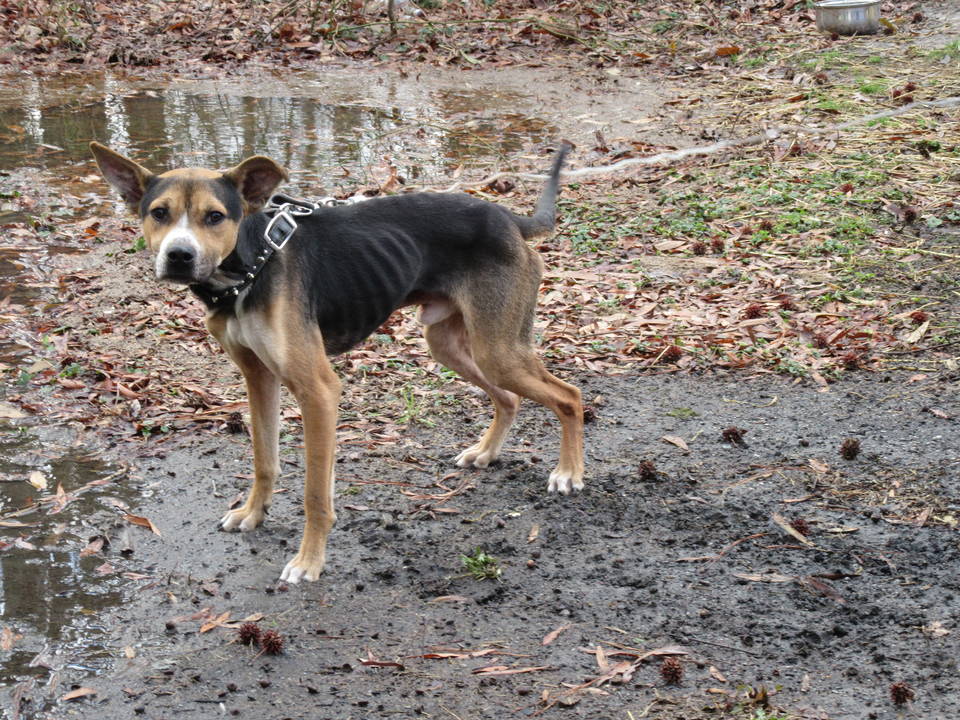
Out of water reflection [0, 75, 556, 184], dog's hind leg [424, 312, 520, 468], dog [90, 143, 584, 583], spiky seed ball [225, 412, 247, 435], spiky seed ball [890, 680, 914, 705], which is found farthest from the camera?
water reflection [0, 75, 556, 184]

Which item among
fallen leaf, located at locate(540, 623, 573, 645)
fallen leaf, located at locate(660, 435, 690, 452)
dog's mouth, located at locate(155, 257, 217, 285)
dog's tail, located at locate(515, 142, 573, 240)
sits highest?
dog's mouth, located at locate(155, 257, 217, 285)

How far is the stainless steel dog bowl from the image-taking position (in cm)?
1328

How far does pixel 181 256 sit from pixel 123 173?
0.61 metres

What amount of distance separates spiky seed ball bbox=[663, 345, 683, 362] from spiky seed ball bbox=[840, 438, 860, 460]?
153 cm

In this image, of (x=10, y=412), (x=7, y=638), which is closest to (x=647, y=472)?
(x=7, y=638)

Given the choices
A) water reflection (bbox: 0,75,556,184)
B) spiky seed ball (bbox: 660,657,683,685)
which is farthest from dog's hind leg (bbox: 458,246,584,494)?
Answer: water reflection (bbox: 0,75,556,184)

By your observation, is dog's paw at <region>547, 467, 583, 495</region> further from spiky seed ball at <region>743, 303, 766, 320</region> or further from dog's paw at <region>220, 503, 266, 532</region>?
spiky seed ball at <region>743, 303, 766, 320</region>

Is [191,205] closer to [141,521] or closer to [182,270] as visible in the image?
[182,270]

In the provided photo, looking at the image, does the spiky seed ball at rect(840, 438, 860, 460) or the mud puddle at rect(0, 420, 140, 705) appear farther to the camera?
the spiky seed ball at rect(840, 438, 860, 460)

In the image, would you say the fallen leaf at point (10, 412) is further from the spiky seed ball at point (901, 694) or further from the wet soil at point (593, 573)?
the spiky seed ball at point (901, 694)

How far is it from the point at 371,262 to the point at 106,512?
182 centimetres

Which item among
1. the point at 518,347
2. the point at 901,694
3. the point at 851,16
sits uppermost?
the point at 851,16

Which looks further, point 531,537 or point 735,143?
point 735,143

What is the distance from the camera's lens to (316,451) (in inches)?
185
